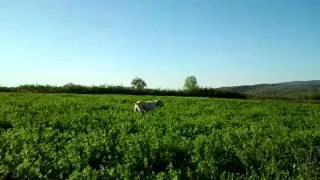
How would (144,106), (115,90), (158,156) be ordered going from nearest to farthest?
1. (158,156)
2. (144,106)
3. (115,90)

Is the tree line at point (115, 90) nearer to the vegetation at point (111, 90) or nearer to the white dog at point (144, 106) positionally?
the vegetation at point (111, 90)

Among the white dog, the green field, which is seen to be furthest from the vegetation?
the green field

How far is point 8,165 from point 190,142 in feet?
15.9

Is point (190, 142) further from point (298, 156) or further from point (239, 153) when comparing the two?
point (298, 156)

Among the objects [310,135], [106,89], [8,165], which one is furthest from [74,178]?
[106,89]

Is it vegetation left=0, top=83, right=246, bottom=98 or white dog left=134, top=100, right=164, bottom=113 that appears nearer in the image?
white dog left=134, top=100, right=164, bottom=113

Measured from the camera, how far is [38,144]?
11.8 meters

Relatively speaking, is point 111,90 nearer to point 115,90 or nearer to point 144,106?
point 115,90

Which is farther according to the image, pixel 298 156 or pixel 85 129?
pixel 85 129

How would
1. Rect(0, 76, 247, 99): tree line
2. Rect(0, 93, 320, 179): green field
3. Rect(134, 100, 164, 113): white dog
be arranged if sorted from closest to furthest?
Rect(0, 93, 320, 179): green field < Rect(134, 100, 164, 113): white dog < Rect(0, 76, 247, 99): tree line

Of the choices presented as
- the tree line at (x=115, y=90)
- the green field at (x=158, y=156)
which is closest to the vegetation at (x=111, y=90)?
the tree line at (x=115, y=90)

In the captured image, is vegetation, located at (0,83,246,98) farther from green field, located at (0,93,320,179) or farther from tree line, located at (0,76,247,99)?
green field, located at (0,93,320,179)

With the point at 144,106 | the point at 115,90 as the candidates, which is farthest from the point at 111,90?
the point at 144,106

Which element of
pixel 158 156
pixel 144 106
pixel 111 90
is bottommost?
pixel 158 156
